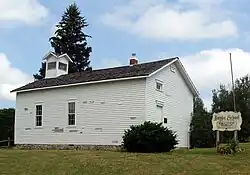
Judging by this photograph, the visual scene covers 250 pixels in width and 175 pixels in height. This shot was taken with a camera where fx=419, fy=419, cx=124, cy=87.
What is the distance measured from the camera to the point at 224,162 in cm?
1605

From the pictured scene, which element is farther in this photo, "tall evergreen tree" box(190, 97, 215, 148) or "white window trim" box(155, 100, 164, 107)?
"tall evergreen tree" box(190, 97, 215, 148)

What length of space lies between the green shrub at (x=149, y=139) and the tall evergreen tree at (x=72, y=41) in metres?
34.2

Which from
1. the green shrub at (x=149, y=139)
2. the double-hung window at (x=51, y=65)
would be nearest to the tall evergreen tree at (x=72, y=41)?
the double-hung window at (x=51, y=65)

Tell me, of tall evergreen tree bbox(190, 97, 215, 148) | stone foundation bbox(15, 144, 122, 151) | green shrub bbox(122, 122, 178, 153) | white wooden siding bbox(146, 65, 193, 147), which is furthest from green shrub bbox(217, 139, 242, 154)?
tall evergreen tree bbox(190, 97, 215, 148)

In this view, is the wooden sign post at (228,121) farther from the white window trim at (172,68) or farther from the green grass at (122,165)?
the white window trim at (172,68)

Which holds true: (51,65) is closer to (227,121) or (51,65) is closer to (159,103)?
(159,103)

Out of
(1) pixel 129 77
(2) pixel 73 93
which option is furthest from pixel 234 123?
(2) pixel 73 93

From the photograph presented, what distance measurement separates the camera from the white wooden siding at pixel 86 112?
2495 cm

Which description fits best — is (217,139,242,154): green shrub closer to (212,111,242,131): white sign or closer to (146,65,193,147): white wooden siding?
(212,111,242,131): white sign

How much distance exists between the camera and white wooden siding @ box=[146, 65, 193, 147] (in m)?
25.1

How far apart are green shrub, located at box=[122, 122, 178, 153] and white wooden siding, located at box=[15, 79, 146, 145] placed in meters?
3.14

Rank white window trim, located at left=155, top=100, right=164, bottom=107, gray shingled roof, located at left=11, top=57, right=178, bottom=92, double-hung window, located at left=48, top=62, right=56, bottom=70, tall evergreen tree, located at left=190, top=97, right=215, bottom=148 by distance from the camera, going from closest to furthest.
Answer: gray shingled roof, located at left=11, top=57, right=178, bottom=92 < white window trim, located at left=155, top=100, right=164, bottom=107 < tall evergreen tree, located at left=190, top=97, right=215, bottom=148 < double-hung window, located at left=48, top=62, right=56, bottom=70

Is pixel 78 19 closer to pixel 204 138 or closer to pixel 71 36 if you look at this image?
pixel 71 36

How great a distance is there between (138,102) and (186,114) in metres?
6.29
